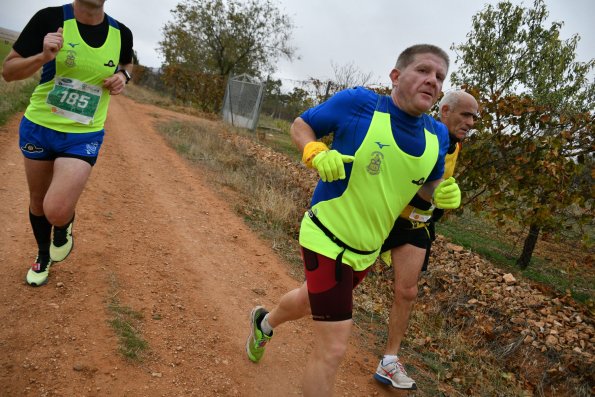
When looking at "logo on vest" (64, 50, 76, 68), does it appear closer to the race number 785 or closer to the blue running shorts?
the race number 785

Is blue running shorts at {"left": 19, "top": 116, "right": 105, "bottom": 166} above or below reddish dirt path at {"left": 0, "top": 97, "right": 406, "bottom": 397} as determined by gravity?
above

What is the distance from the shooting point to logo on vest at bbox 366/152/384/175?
1891mm

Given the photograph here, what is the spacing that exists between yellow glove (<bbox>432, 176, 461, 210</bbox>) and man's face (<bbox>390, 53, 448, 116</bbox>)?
1.58ft

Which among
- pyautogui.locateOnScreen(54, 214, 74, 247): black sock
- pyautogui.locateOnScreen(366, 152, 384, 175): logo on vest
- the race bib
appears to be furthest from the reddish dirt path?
pyautogui.locateOnScreen(366, 152, 384, 175): logo on vest

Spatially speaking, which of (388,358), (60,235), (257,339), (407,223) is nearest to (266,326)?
(257,339)

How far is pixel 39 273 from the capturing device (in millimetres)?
2996

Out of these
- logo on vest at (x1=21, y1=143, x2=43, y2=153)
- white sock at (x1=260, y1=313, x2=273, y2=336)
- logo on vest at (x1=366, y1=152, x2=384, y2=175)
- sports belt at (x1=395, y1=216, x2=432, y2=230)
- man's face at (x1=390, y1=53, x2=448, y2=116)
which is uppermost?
man's face at (x1=390, y1=53, x2=448, y2=116)

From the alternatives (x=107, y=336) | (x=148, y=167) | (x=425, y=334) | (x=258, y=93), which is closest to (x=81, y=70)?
(x=107, y=336)

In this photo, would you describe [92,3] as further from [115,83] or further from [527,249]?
[527,249]

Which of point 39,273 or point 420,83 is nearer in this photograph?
point 420,83

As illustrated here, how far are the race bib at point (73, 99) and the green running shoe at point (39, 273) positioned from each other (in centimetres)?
114

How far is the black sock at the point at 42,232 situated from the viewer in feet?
9.87

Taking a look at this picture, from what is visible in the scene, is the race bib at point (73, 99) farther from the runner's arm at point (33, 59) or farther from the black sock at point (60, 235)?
the black sock at point (60, 235)

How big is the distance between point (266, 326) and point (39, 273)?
5.80 ft
